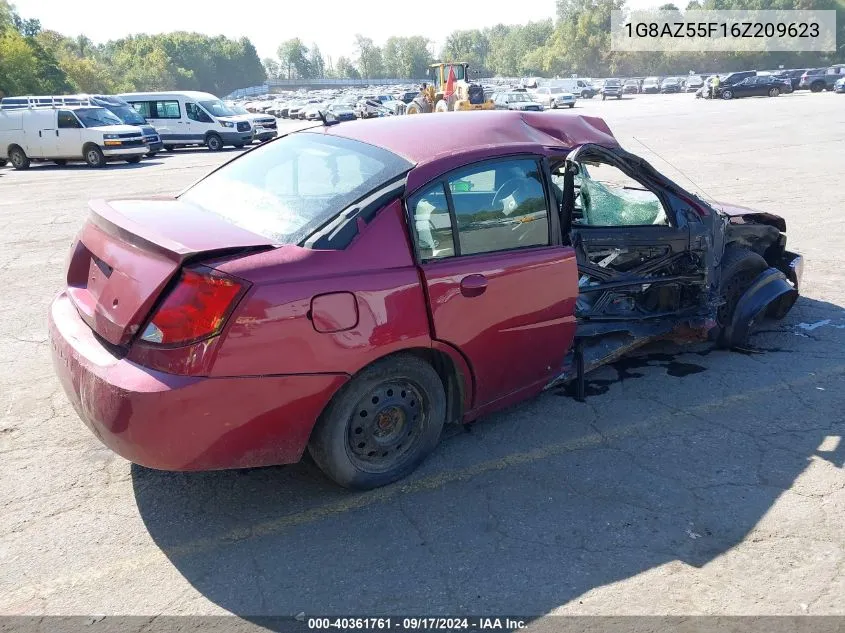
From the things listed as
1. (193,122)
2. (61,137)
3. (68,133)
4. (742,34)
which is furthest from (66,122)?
(742,34)

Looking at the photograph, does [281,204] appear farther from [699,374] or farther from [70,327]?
[699,374]

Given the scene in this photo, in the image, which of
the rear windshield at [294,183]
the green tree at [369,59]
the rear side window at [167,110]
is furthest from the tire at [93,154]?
the green tree at [369,59]

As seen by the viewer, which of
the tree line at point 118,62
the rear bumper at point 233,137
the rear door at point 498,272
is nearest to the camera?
the rear door at point 498,272

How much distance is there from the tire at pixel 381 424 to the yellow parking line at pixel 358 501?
8 cm

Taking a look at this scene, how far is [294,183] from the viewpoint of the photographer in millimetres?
3766

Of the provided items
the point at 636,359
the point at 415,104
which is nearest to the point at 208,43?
the point at 415,104

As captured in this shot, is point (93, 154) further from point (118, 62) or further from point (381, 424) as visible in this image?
point (118, 62)

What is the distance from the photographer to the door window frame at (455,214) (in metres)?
3.39

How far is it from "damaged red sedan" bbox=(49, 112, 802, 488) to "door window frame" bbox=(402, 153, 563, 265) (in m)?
0.01

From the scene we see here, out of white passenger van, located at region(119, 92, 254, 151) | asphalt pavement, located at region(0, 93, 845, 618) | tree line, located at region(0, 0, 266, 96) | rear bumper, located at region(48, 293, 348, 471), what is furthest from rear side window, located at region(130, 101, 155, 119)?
rear bumper, located at region(48, 293, 348, 471)

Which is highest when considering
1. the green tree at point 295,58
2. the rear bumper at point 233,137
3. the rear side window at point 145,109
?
the green tree at point 295,58

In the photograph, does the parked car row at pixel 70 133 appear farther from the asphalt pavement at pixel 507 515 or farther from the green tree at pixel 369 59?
the green tree at pixel 369 59

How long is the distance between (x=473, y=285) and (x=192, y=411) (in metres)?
1.45

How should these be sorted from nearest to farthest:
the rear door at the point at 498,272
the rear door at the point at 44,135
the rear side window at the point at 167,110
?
the rear door at the point at 498,272, the rear door at the point at 44,135, the rear side window at the point at 167,110
